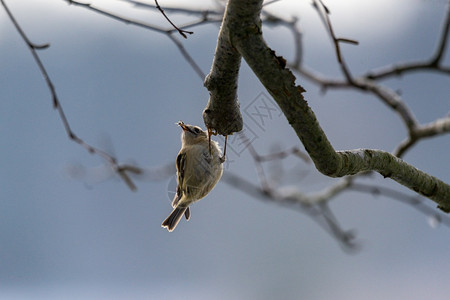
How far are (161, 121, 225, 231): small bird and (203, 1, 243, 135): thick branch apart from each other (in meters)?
0.76

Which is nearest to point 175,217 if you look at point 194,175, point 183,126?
point 194,175

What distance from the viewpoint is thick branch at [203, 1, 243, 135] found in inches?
51.1

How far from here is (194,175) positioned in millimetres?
2543

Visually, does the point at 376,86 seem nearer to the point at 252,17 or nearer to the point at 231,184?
the point at 231,184

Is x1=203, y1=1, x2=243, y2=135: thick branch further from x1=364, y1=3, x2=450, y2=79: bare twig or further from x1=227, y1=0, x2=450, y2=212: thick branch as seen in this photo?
x1=364, y1=3, x2=450, y2=79: bare twig

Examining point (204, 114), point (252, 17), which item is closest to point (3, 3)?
point (204, 114)

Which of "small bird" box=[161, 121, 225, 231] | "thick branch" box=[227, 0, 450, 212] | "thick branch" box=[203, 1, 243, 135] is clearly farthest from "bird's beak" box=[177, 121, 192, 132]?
"thick branch" box=[227, 0, 450, 212]

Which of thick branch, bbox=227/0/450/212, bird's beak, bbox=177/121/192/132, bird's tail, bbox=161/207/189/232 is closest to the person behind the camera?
thick branch, bbox=227/0/450/212

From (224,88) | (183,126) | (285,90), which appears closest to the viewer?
(285,90)

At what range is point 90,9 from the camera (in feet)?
5.28

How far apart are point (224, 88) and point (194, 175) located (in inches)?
46.2

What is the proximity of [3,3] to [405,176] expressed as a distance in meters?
1.58

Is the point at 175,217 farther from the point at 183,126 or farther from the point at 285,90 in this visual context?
the point at 285,90

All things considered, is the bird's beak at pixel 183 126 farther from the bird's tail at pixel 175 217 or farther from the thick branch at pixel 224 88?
the thick branch at pixel 224 88
